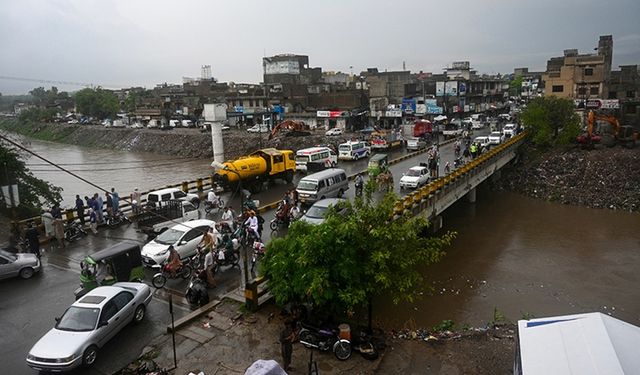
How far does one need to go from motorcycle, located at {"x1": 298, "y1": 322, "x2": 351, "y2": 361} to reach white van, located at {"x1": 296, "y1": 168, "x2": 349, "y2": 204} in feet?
38.0

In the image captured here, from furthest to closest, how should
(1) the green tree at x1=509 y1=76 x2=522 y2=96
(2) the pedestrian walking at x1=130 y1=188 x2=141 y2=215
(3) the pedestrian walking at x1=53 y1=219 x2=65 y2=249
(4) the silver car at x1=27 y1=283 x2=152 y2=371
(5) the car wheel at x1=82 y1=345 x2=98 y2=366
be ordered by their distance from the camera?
(1) the green tree at x1=509 y1=76 x2=522 y2=96 < (2) the pedestrian walking at x1=130 y1=188 x2=141 y2=215 < (3) the pedestrian walking at x1=53 y1=219 x2=65 y2=249 < (5) the car wheel at x1=82 y1=345 x2=98 y2=366 < (4) the silver car at x1=27 y1=283 x2=152 y2=371

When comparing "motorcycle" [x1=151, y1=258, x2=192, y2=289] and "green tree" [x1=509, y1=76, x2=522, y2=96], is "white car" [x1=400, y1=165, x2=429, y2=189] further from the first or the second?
"green tree" [x1=509, y1=76, x2=522, y2=96]

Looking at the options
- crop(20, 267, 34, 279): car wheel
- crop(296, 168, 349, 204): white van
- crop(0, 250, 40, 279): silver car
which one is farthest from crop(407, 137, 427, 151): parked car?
crop(20, 267, 34, 279): car wheel

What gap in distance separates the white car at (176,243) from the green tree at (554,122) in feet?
128

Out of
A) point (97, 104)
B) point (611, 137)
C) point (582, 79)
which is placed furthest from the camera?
point (97, 104)

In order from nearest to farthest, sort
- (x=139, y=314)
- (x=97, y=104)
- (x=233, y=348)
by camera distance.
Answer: (x=233, y=348), (x=139, y=314), (x=97, y=104)

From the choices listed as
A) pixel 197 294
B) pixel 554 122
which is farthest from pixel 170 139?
pixel 197 294

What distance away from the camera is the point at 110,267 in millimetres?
13680

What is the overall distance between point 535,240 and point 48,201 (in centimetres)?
2939

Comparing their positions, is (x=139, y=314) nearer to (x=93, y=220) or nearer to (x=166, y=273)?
(x=166, y=273)

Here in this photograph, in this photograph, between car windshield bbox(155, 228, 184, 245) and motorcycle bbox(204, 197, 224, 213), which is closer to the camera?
car windshield bbox(155, 228, 184, 245)

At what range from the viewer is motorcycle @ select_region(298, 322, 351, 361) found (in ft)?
34.5

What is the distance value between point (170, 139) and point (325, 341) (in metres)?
71.9

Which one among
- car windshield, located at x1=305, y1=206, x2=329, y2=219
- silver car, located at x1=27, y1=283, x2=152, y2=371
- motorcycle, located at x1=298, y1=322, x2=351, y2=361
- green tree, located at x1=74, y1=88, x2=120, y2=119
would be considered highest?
green tree, located at x1=74, y1=88, x2=120, y2=119
